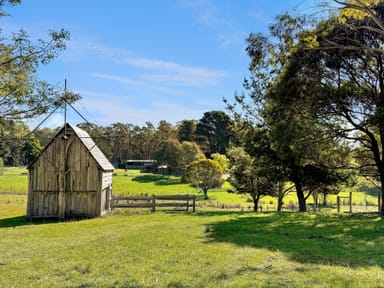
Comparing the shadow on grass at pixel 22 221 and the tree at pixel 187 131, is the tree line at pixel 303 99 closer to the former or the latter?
the shadow on grass at pixel 22 221

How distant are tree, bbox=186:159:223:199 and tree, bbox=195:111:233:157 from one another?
3523 centimetres

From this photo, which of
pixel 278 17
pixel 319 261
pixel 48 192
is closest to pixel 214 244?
pixel 319 261

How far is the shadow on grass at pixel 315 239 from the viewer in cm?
669

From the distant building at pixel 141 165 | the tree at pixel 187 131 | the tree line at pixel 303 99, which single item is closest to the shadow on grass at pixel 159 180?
the distant building at pixel 141 165

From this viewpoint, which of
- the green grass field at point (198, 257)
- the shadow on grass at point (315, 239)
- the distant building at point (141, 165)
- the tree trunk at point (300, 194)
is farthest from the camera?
the distant building at point (141, 165)

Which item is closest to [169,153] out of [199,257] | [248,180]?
[248,180]

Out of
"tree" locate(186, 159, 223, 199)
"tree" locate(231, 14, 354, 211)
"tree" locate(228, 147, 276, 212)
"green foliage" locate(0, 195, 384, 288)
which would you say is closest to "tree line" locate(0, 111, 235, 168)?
"tree" locate(186, 159, 223, 199)

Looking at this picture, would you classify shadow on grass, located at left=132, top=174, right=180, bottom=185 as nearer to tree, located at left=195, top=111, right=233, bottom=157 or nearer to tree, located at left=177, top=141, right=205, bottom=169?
tree, located at left=177, top=141, right=205, bottom=169

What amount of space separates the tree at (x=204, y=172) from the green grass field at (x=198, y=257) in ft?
80.8

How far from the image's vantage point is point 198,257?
22.0 feet

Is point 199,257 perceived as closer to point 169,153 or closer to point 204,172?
point 204,172

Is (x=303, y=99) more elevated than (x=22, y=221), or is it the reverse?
(x=303, y=99)

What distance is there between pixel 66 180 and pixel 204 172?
21.8 m

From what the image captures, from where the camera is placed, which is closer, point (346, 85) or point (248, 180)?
point (346, 85)
